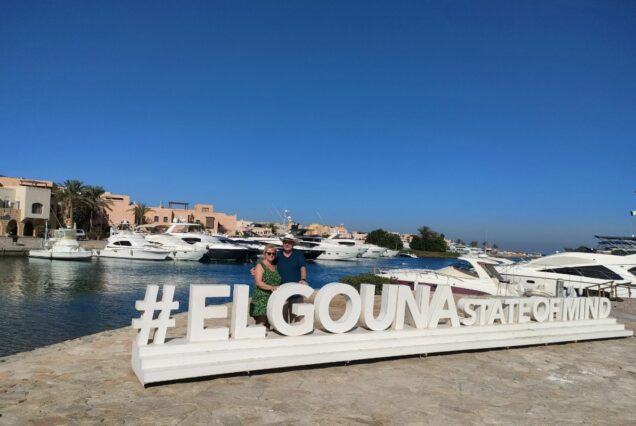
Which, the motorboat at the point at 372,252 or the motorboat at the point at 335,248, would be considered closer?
the motorboat at the point at 335,248

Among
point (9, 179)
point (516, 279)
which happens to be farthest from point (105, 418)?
point (9, 179)

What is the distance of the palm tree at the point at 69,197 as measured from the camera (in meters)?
60.3

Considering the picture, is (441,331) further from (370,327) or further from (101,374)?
(101,374)

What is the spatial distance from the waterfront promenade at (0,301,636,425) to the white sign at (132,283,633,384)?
0.20 m

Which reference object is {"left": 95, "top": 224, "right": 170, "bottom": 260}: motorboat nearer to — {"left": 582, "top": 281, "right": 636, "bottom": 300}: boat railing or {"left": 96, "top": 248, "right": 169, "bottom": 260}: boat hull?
{"left": 96, "top": 248, "right": 169, "bottom": 260}: boat hull

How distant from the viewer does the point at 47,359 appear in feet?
20.9

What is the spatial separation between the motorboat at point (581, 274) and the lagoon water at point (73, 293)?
15.8 metres

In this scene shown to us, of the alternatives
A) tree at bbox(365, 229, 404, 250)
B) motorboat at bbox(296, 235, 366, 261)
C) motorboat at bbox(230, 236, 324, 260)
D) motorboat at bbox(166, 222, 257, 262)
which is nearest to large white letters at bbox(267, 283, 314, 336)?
motorboat at bbox(166, 222, 257, 262)

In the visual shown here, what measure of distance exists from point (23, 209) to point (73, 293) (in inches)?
1552

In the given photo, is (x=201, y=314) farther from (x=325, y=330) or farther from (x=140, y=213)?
(x=140, y=213)

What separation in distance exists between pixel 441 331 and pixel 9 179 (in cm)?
6684

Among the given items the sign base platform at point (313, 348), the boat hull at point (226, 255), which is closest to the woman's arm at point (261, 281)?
the sign base platform at point (313, 348)

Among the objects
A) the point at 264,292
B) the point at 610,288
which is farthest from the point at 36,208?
the point at 264,292

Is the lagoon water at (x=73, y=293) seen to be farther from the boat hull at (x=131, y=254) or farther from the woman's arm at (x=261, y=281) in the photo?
the woman's arm at (x=261, y=281)
